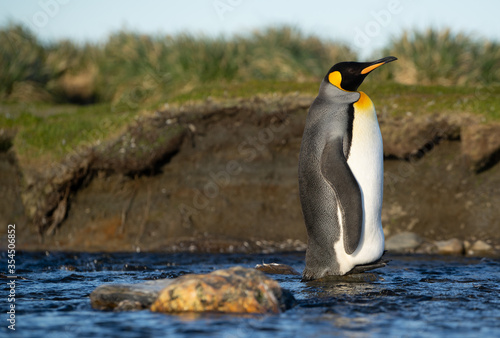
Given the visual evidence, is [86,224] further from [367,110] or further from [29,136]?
[367,110]

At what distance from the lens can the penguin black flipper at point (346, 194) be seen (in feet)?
19.1

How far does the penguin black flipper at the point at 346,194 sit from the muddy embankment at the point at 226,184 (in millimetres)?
3816

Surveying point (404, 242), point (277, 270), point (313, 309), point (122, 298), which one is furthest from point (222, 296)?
point (404, 242)

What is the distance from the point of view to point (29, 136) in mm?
10344

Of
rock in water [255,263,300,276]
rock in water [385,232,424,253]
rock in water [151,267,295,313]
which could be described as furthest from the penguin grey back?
rock in water [385,232,424,253]

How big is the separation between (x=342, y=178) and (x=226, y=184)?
4452mm

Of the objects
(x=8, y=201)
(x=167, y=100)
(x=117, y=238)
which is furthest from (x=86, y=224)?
(x=167, y=100)

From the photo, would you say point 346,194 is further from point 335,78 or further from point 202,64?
point 202,64

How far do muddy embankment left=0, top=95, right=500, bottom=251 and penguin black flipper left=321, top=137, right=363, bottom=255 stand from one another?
150 inches

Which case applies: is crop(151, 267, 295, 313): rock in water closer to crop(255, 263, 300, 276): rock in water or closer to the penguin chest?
the penguin chest

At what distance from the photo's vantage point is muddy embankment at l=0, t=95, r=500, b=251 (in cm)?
963

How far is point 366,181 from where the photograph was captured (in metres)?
6.03

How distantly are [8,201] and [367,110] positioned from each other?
21.8ft

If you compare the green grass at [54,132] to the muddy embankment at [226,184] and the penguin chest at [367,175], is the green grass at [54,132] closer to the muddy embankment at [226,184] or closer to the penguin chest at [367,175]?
the muddy embankment at [226,184]
